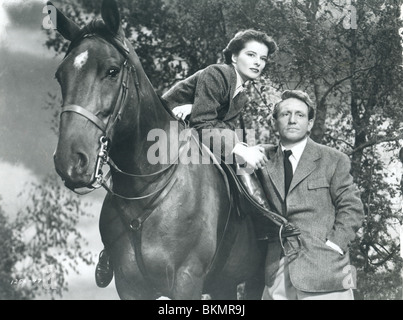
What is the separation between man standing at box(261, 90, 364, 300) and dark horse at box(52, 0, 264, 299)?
1.26 ft

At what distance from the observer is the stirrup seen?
11.4ft

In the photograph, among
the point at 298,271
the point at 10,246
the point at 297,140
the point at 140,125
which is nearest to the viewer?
the point at 140,125

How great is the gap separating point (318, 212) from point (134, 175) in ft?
4.00

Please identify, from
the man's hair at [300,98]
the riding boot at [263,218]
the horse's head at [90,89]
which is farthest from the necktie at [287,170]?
the horse's head at [90,89]

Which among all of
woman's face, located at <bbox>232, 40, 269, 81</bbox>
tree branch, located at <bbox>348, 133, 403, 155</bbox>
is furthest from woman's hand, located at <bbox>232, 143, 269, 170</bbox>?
tree branch, located at <bbox>348, 133, 403, 155</bbox>

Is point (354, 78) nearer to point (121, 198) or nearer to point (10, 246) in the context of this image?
point (121, 198)

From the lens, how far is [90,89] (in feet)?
9.30

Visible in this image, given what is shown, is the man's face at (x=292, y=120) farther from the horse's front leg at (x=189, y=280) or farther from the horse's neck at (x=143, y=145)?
the horse's front leg at (x=189, y=280)

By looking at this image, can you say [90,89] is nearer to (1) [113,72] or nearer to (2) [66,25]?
(1) [113,72]

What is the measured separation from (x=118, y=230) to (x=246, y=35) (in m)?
1.57

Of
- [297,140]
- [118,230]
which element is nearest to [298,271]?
[297,140]

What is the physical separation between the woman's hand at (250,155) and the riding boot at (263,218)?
0.46 ft

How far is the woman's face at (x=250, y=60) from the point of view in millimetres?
3738
